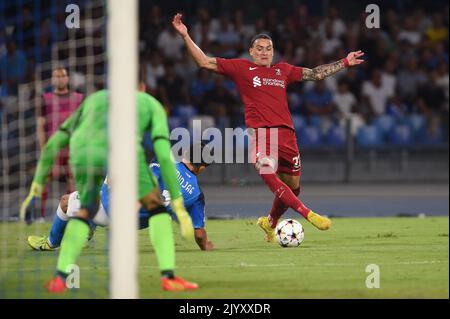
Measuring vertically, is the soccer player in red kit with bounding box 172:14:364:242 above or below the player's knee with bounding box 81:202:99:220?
above

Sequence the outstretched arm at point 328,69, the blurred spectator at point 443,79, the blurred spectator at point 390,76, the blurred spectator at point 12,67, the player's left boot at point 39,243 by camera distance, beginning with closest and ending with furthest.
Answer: the player's left boot at point 39,243 → the outstretched arm at point 328,69 → the blurred spectator at point 12,67 → the blurred spectator at point 443,79 → the blurred spectator at point 390,76

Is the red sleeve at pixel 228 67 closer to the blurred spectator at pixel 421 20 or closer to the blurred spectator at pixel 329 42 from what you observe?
the blurred spectator at pixel 329 42

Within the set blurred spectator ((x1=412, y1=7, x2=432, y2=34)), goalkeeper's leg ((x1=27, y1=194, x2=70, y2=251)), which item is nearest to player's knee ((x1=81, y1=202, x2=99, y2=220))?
goalkeeper's leg ((x1=27, y1=194, x2=70, y2=251))

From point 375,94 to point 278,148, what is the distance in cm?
1117

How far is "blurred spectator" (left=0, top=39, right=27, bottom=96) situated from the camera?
18555mm

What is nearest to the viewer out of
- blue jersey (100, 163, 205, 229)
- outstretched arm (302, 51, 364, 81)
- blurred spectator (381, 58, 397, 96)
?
blue jersey (100, 163, 205, 229)

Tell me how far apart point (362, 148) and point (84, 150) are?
1393 centimetres


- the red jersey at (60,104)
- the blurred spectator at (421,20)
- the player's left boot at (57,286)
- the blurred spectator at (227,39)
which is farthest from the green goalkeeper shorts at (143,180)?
the blurred spectator at (421,20)

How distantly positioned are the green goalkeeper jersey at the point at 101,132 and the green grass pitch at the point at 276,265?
0.95 metres

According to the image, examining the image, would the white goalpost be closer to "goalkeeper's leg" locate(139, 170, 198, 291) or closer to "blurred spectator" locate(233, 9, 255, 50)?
"goalkeeper's leg" locate(139, 170, 198, 291)

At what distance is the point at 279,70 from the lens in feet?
45.0

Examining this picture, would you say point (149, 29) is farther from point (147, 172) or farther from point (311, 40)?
point (147, 172)

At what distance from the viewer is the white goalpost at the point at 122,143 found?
797 cm

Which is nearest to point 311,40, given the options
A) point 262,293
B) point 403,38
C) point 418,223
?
point 403,38
